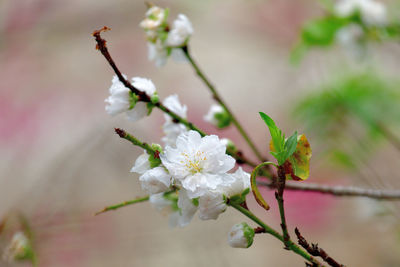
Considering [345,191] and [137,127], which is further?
[137,127]

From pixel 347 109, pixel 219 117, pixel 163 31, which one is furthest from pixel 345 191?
pixel 347 109

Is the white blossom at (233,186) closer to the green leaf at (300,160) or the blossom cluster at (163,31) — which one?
the green leaf at (300,160)

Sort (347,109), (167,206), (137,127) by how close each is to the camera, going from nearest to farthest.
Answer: (167,206)
(347,109)
(137,127)

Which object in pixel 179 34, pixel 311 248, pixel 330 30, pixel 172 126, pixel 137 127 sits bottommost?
pixel 311 248

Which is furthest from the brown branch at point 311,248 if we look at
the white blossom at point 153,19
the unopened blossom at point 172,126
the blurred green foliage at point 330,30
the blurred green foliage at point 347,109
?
the blurred green foliage at point 347,109

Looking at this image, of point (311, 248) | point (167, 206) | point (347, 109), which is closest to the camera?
point (311, 248)

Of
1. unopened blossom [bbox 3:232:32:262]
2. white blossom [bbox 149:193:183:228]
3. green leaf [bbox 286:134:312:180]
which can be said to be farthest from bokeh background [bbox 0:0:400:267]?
green leaf [bbox 286:134:312:180]

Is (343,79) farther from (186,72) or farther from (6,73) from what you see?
(6,73)

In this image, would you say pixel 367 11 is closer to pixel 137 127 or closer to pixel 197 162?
pixel 197 162
